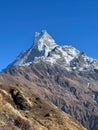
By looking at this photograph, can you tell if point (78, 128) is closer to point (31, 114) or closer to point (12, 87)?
point (31, 114)

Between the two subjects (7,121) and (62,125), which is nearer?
(7,121)

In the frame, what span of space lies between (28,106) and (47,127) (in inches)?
229

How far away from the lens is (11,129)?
42.2m

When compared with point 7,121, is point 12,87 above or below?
above

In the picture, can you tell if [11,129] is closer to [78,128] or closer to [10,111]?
[10,111]

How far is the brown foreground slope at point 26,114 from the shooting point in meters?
44.8

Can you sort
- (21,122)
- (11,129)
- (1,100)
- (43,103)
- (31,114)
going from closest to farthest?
(11,129) → (21,122) → (1,100) → (31,114) → (43,103)

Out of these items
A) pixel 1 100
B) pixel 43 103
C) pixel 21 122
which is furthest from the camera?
pixel 43 103

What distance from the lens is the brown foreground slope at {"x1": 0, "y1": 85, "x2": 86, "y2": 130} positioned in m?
44.8

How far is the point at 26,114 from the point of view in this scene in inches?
1998

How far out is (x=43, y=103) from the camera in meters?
56.1

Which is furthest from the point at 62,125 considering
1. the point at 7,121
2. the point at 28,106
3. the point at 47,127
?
the point at 7,121

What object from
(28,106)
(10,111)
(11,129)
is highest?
(28,106)

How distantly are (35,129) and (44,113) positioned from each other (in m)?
7.29
